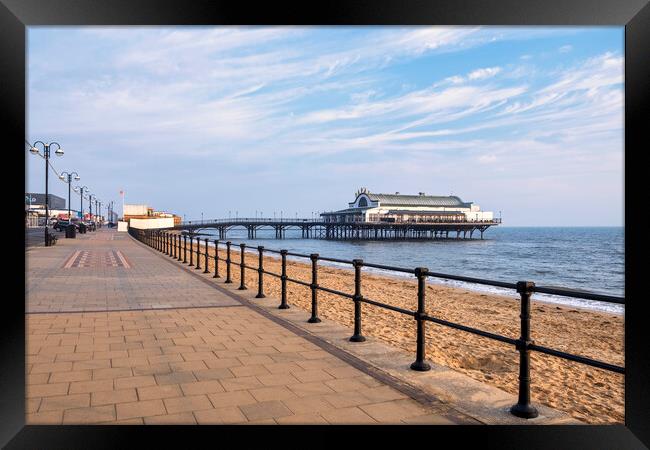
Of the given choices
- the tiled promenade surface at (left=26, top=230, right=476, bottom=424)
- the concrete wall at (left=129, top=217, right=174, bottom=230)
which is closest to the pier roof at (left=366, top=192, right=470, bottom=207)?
the concrete wall at (left=129, top=217, right=174, bottom=230)

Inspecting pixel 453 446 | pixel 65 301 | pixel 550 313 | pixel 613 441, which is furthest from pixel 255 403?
pixel 550 313

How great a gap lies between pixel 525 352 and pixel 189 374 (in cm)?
305

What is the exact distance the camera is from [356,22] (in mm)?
3729

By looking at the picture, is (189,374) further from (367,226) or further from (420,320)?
(367,226)

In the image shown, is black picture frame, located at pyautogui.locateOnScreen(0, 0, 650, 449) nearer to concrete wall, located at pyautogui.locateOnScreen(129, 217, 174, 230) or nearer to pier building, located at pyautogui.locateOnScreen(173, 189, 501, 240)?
concrete wall, located at pyautogui.locateOnScreen(129, 217, 174, 230)

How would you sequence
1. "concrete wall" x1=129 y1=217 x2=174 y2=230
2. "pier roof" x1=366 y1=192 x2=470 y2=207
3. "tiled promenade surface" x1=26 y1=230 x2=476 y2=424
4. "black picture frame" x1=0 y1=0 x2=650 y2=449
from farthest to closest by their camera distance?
"pier roof" x1=366 y1=192 x2=470 y2=207 → "concrete wall" x1=129 y1=217 x2=174 y2=230 → "tiled promenade surface" x1=26 y1=230 x2=476 y2=424 → "black picture frame" x1=0 y1=0 x2=650 y2=449

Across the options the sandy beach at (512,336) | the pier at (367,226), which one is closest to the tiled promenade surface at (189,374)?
the sandy beach at (512,336)

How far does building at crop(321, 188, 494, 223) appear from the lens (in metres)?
113

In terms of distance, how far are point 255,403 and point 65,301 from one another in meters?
6.73

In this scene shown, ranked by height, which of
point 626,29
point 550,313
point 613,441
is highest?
point 626,29

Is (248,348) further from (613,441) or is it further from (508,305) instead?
(508,305)

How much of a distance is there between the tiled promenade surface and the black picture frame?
193mm

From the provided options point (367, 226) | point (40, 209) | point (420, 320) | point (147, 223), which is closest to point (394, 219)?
point (367, 226)

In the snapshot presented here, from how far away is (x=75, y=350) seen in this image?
571 centimetres
